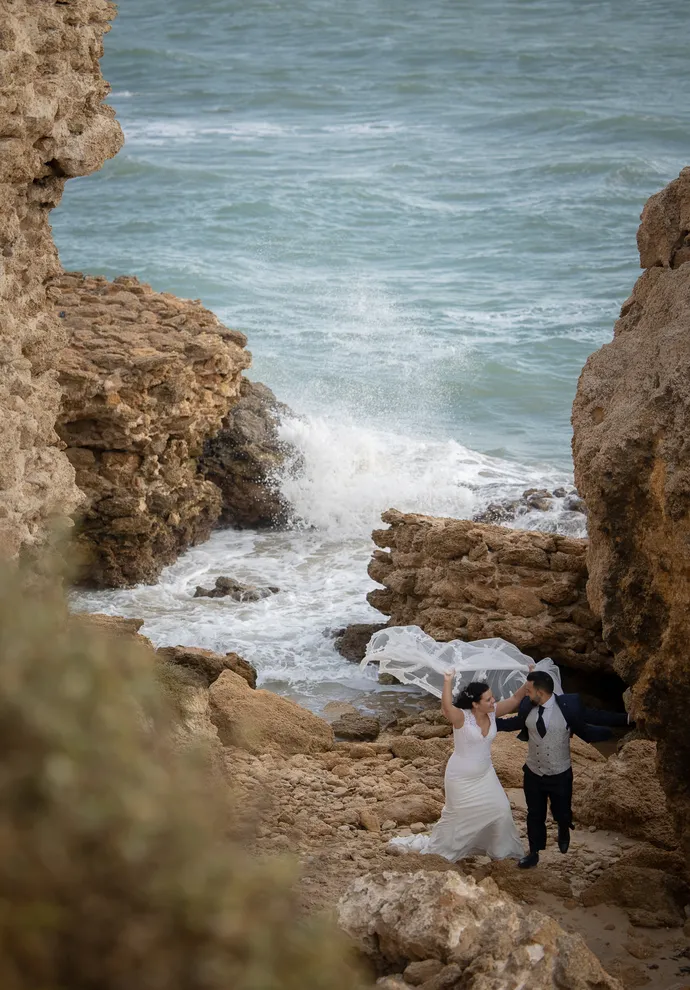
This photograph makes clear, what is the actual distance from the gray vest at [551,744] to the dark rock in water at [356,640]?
4.68m

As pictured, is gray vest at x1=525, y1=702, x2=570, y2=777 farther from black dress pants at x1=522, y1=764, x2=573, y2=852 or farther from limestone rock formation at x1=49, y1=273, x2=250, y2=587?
limestone rock formation at x1=49, y1=273, x2=250, y2=587

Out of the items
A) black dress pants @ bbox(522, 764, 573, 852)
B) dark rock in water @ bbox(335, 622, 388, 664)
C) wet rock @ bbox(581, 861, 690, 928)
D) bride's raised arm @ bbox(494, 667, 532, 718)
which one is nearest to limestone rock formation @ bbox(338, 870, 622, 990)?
wet rock @ bbox(581, 861, 690, 928)

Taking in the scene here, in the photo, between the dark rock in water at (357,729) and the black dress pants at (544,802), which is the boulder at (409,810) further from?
the dark rock in water at (357,729)

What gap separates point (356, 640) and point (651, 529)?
18.9 ft

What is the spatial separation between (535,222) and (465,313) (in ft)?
19.6

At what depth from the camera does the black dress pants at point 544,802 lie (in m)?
6.39

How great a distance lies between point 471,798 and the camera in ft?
20.6

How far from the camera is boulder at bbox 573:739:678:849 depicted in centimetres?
664

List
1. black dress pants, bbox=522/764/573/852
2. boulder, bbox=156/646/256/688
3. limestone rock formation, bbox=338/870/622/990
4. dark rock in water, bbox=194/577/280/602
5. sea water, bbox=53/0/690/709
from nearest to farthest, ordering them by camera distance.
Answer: limestone rock formation, bbox=338/870/622/990 → black dress pants, bbox=522/764/573/852 → boulder, bbox=156/646/256/688 → dark rock in water, bbox=194/577/280/602 → sea water, bbox=53/0/690/709

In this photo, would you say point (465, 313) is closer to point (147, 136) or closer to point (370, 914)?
point (147, 136)

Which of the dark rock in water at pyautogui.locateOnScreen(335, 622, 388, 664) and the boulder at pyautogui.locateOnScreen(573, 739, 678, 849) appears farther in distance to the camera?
the dark rock in water at pyautogui.locateOnScreen(335, 622, 388, 664)

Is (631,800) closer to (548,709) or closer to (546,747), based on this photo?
(546,747)

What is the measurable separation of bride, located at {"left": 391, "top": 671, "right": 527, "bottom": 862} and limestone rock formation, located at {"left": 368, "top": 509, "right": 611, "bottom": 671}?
2.97 meters

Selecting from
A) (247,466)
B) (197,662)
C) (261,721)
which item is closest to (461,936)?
(261,721)
